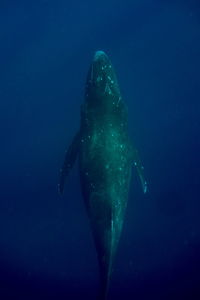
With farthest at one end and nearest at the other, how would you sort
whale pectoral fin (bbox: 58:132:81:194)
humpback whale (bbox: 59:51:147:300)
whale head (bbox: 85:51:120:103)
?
whale pectoral fin (bbox: 58:132:81:194)
whale head (bbox: 85:51:120:103)
humpback whale (bbox: 59:51:147:300)

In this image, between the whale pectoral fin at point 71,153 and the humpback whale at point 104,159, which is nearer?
the humpback whale at point 104,159

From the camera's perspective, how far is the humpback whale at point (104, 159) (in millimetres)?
10453

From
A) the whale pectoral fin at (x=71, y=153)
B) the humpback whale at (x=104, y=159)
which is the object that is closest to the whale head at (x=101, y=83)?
the humpback whale at (x=104, y=159)

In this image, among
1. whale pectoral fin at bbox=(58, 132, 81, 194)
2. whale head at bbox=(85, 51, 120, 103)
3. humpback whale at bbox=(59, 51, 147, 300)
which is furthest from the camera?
whale pectoral fin at bbox=(58, 132, 81, 194)

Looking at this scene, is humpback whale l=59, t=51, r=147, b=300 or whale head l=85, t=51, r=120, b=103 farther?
whale head l=85, t=51, r=120, b=103

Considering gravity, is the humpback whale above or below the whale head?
below

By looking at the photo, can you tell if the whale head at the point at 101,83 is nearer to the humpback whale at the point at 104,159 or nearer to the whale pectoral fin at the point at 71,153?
the humpback whale at the point at 104,159

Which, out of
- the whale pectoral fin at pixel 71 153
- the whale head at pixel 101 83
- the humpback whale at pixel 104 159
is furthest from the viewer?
the whale pectoral fin at pixel 71 153

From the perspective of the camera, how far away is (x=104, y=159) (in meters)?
11.3

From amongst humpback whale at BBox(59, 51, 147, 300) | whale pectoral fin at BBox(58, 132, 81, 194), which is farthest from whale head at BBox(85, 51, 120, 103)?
whale pectoral fin at BBox(58, 132, 81, 194)

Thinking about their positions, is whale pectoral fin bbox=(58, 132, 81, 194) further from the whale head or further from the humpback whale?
the whale head

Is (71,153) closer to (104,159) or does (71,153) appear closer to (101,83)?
(104,159)

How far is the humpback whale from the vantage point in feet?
34.3

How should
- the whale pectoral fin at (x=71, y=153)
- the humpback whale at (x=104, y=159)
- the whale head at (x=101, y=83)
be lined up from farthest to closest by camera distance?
the whale pectoral fin at (x=71, y=153) < the whale head at (x=101, y=83) < the humpback whale at (x=104, y=159)
